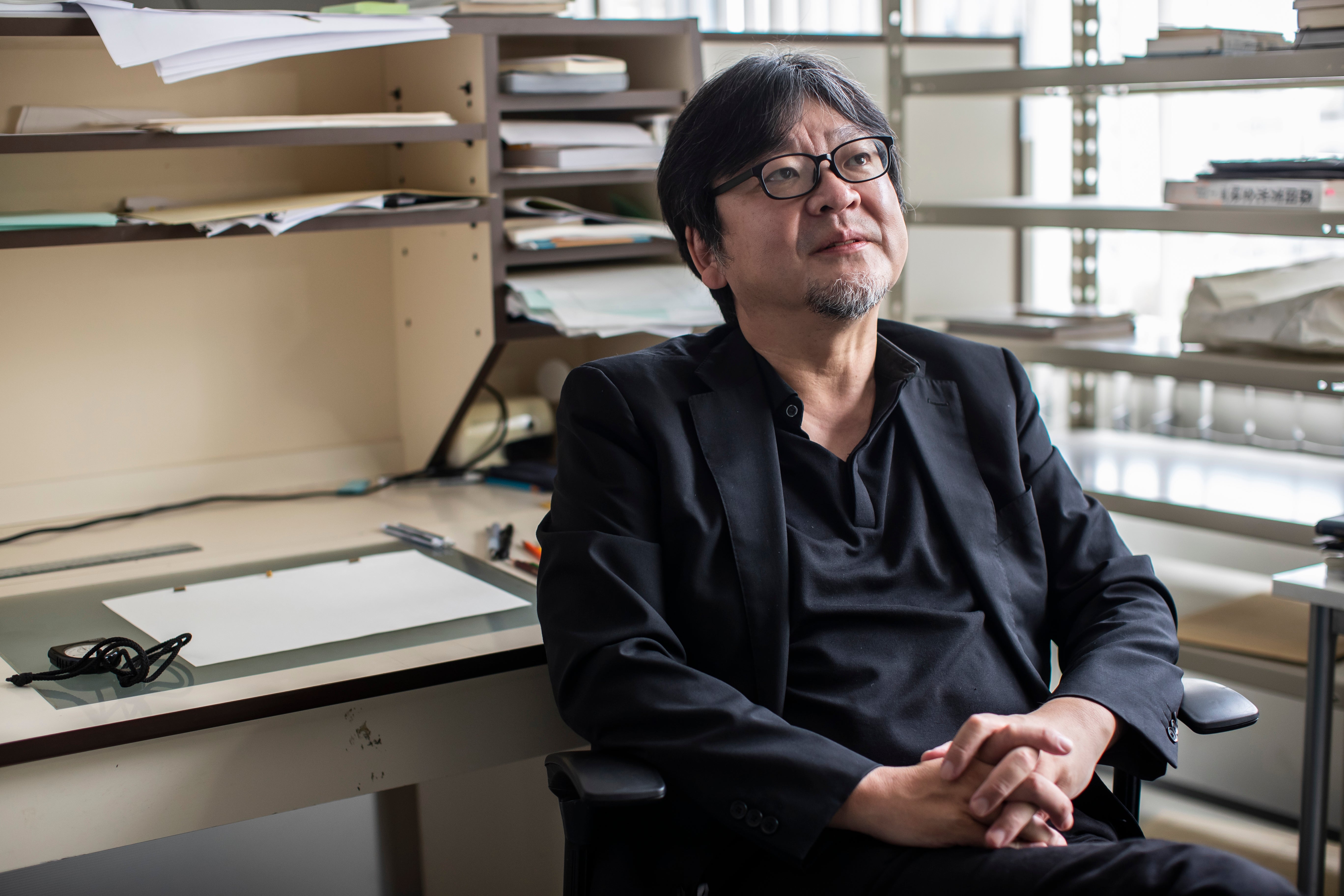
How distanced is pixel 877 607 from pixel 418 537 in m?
0.78

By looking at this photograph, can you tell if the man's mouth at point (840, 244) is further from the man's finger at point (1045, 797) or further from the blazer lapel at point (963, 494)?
the man's finger at point (1045, 797)

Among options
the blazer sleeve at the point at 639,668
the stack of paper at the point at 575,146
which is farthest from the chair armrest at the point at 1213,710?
the stack of paper at the point at 575,146

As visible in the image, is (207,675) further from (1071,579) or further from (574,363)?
(574,363)

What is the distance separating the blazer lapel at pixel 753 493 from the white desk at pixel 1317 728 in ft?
2.41

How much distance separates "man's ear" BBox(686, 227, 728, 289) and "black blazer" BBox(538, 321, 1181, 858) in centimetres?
6

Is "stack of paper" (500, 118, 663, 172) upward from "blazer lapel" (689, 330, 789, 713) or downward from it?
upward

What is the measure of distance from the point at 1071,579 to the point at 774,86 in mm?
687

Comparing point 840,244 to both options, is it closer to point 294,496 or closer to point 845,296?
point 845,296

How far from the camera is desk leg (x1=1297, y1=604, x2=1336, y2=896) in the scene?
1.65m

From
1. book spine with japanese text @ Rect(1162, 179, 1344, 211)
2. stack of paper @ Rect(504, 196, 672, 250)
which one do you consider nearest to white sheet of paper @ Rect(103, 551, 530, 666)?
stack of paper @ Rect(504, 196, 672, 250)

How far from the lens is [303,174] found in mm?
2158

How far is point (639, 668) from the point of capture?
4.05 ft

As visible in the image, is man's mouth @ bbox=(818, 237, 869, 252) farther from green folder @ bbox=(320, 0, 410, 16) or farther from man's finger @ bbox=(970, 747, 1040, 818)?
green folder @ bbox=(320, 0, 410, 16)

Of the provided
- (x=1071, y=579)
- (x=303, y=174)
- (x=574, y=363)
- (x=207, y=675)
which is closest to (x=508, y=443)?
(x=574, y=363)
